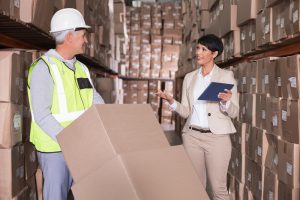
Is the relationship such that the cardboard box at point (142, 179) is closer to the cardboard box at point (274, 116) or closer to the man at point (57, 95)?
the man at point (57, 95)

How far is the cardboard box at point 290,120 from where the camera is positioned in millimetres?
2559

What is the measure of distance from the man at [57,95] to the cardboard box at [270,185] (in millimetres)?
1394

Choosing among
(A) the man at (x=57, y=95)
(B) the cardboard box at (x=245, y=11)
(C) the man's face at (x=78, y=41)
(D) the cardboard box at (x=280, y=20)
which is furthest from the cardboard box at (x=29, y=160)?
(B) the cardboard box at (x=245, y=11)

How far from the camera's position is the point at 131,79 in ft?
41.5

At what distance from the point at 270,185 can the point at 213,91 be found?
79 cm

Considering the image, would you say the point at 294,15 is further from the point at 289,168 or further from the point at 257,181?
the point at 257,181

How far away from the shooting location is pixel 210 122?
3.25 meters

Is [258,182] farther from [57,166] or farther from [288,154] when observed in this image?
[57,166]

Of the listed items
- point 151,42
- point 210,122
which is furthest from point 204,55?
point 151,42

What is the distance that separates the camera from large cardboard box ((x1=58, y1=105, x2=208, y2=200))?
1708 mm

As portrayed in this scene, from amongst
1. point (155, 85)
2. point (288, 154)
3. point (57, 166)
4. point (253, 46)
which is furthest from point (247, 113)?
point (155, 85)

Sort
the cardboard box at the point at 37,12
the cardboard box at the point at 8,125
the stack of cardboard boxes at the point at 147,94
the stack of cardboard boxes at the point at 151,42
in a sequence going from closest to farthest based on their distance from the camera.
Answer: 1. the cardboard box at the point at 8,125
2. the cardboard box at the point at 37,12
3. the stack of cardboard boxes at the point at 151,42
4. the stack of cardboard boxes at the point at 147,94

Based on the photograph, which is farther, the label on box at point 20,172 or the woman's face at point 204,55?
the woman's face at point 204,55

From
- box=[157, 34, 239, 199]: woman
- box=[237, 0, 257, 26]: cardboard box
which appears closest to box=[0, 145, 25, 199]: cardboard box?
box=[157, 34, 239, 199]: woman
